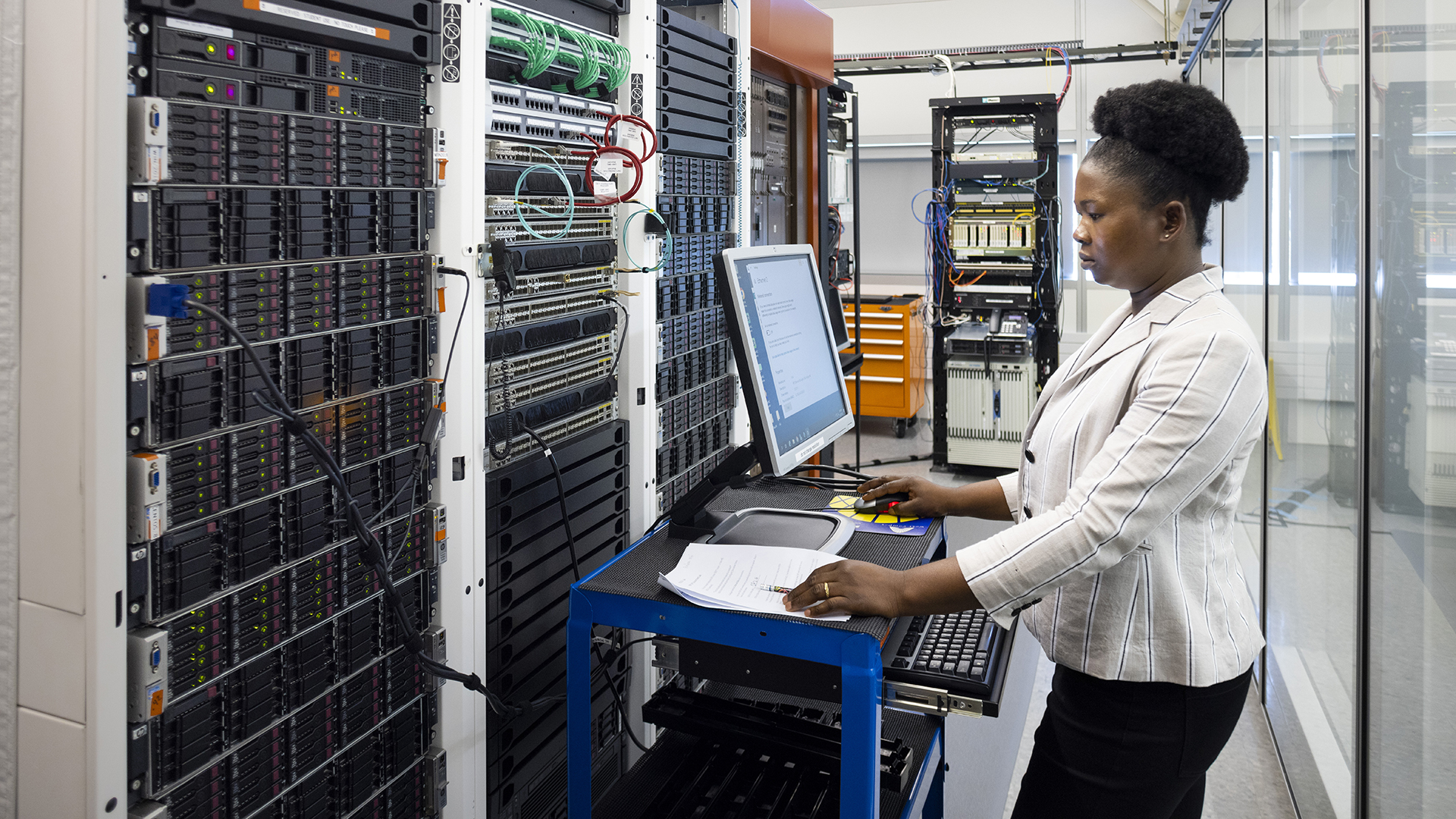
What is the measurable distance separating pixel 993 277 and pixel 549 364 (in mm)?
4116

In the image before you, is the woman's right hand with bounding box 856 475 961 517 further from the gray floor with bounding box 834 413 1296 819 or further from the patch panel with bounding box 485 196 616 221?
the gray floor with bounding box 834 413 1296 819

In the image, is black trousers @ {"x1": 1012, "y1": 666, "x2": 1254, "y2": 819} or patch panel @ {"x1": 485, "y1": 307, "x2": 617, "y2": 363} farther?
patch panel @ {"x1": 485, "y1": 307, "x2": 617, "y2": 363}

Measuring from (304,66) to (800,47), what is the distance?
2379 mm

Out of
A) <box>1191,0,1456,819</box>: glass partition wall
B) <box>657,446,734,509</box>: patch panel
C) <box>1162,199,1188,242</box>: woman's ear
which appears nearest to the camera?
<box>1162,199,1188,242</box>: woman's ear

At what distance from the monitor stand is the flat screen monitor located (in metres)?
0.09

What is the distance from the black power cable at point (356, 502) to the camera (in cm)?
124

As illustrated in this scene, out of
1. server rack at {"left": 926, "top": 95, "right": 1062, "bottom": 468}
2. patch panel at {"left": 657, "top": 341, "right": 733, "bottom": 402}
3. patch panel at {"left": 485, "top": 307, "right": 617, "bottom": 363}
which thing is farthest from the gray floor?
server rack at {"left": 926, "top": 95, "right": 1062, "bottom": 468}

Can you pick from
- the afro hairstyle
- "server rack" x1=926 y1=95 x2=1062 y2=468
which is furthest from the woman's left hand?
"server rack" x1=926 y1=95 x2=1062 y2=468

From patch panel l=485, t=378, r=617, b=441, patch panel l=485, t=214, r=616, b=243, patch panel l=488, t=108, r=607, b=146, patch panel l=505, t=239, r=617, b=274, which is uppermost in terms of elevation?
patch panel l=488, t=108, r=607, b=146

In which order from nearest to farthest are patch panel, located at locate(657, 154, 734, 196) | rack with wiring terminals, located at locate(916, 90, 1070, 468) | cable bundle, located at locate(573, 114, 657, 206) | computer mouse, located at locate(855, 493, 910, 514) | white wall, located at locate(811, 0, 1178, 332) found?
computer mouse, located at locate(855, 493, 910, 514)
cable bundle, located at locate(573, 114, 657, 206)
patch panel, located at locate(657, 154, 734, 196)
rack with wiring terminals, located at locate(916, 90, 1070, 468)
white wall, located at locate(811, 0, 1178, 332)

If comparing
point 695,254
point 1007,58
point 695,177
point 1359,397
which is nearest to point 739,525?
point 695,254

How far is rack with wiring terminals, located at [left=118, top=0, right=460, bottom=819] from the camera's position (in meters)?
1.15

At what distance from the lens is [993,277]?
5582 mm

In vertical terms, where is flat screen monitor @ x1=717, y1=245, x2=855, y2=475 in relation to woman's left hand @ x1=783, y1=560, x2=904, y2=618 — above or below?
above
